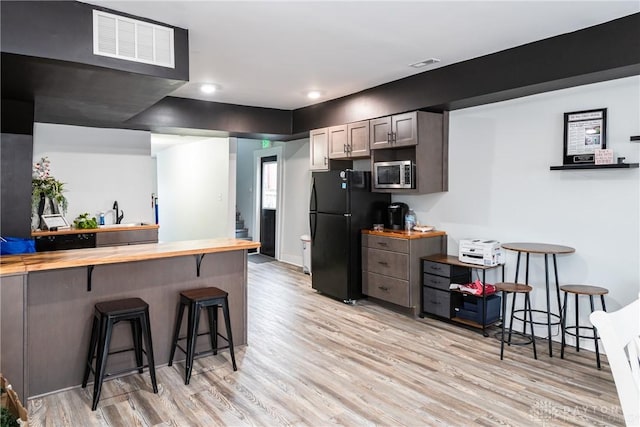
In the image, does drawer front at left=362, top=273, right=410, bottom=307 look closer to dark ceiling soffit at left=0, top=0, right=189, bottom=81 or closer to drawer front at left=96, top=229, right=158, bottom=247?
drawer front at left=96, top=229, right=158, bottom=247

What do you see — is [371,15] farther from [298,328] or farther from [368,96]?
[298,328]

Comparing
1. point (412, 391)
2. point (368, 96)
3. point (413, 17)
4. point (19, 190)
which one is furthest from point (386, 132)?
point (19, 190)

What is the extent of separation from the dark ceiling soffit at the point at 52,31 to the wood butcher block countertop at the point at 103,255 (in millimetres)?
1249

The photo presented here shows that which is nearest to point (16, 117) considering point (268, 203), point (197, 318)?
point (197, 318)

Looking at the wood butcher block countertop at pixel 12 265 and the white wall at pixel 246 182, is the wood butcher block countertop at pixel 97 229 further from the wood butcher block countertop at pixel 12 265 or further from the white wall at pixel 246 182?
the white wall at pixel 246 182

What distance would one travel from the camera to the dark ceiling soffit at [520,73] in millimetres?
2928

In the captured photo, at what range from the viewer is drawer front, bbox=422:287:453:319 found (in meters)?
4.18

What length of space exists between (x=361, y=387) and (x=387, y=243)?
199 centimetres

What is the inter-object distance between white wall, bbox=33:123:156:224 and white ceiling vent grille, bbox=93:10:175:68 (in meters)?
3.51

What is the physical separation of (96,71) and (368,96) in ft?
9.86

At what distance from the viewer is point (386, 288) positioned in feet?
15.2

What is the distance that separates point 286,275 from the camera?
21.3 ft

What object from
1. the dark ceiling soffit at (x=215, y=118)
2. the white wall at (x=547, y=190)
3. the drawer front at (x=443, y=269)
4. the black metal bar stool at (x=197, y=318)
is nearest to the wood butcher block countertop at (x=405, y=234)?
the white wall at (x=547, y=190)

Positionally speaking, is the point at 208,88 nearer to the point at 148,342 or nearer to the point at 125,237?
the point at 125,237
